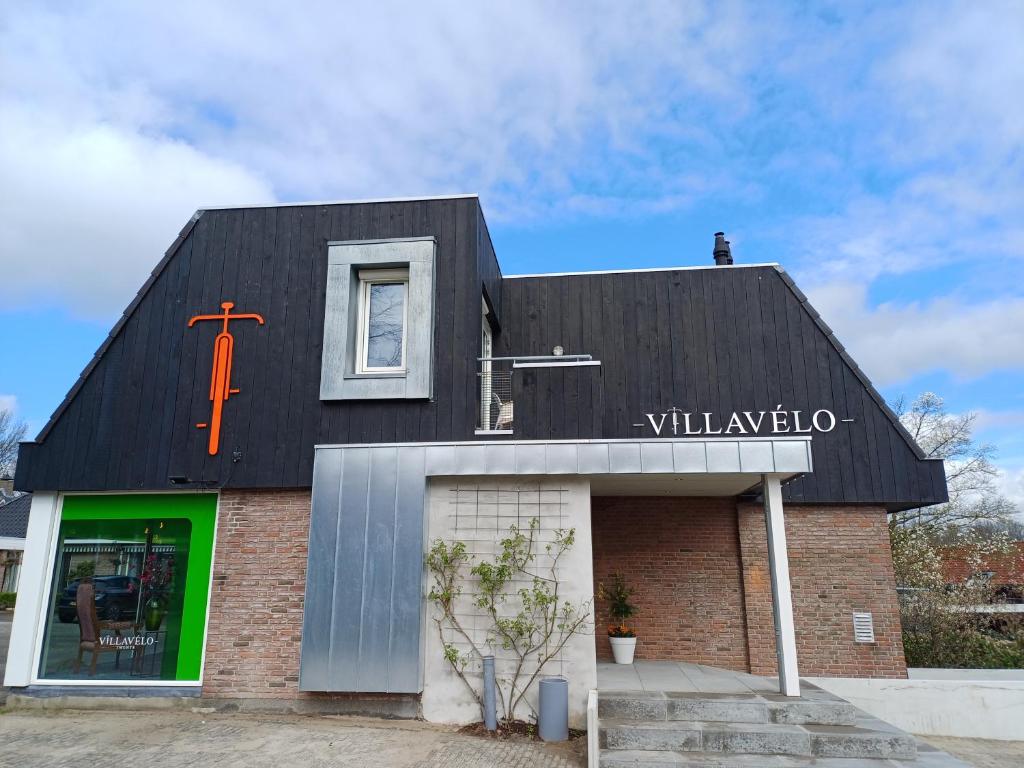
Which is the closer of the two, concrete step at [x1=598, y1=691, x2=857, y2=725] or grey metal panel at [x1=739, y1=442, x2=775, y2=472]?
concrete step at [x1=598, y1=691, x2=857, y2=725]

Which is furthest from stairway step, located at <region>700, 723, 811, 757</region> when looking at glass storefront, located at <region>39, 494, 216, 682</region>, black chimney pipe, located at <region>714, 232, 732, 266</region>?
black chimney pipe, located at <region>714, 232, 732, 266</region>

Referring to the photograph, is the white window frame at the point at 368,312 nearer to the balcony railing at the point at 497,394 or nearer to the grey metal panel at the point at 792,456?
the balcony railing at the point at 497,394

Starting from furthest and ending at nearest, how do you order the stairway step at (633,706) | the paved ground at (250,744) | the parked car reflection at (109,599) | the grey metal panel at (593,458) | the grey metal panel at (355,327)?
the parked car reflection at (109,599) → the grey metal panel at (355,327) → the grey metal panel at (593,458) → the stairway step at (633,706) → the paved ground at (250,744)

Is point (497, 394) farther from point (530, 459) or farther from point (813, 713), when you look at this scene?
point (813, 713)

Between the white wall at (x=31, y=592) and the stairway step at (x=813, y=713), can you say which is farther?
the white wall at (x=31, y=592)

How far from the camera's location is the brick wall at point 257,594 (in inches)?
293

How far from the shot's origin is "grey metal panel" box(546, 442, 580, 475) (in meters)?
7.22

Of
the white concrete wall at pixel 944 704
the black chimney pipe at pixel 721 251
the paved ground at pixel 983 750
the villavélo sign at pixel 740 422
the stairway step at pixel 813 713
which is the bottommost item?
the paved ground at pixel 983 750

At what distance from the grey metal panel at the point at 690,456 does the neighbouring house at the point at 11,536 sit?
803 inches

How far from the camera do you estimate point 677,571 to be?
9461mm

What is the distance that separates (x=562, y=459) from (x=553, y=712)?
2480mm

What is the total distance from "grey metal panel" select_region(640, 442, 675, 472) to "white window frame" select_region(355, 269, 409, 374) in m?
2.97

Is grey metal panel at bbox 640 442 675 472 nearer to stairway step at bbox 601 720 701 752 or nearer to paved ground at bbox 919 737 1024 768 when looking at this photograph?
stairway step at bbox 601 720 701 752

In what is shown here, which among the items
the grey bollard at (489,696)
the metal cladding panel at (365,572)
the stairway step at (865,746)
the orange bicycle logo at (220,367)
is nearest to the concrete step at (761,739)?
the stairway step at (865,746)
